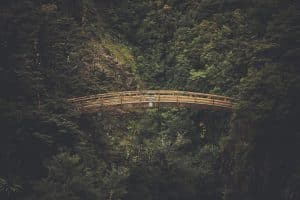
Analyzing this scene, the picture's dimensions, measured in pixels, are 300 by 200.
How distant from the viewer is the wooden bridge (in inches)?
1929

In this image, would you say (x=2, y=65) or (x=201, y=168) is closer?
(x=2, y=65)

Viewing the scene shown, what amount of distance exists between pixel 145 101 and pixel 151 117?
26.3ft

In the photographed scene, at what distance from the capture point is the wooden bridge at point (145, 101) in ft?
161

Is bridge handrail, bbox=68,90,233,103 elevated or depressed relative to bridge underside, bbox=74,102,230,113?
elevated

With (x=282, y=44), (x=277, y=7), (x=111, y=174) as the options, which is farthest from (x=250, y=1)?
(x=111, y=174)

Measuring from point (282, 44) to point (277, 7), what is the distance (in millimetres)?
4187

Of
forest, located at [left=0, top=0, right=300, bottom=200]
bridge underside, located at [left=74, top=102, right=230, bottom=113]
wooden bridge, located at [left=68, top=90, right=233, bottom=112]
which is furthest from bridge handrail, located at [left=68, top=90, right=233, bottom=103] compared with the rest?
forest, located at [left=0, top=0, right=300, bottom=200]

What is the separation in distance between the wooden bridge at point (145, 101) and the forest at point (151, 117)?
1228 mm

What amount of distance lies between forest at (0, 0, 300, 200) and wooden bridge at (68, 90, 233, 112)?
1.23 meters

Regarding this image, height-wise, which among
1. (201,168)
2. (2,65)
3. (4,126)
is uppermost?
(2,65)

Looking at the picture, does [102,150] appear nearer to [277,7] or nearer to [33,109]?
[33,109]

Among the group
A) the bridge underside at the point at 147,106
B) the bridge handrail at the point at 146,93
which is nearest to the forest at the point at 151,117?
the bridge underside at the point at 147,106

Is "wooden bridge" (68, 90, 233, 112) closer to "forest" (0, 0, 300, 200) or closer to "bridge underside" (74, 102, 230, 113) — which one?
"bridge underside" (74, 102, 230, 113)

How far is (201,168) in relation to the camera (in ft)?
161
